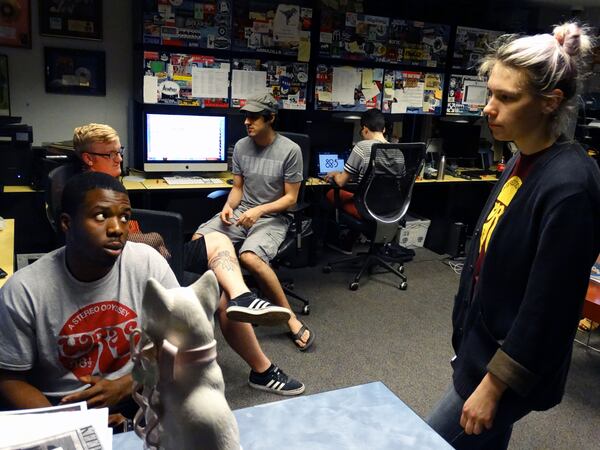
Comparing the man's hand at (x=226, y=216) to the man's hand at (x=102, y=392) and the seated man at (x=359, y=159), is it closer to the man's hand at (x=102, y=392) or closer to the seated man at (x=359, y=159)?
the seated man at (x=359, y=159)

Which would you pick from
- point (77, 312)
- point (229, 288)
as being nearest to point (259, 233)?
point (229, 288)

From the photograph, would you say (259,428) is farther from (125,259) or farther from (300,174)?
(300,174)

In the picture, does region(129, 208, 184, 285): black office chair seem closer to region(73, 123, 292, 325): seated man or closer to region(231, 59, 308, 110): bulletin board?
region(73, 123, 292, 325): seated man

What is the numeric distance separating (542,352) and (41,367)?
111 centimetres

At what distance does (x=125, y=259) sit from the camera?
131 cm

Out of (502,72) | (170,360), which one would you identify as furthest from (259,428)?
(502,72)

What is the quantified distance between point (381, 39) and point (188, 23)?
5.05ft

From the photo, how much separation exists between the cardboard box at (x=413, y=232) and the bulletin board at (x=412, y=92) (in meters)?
0.92

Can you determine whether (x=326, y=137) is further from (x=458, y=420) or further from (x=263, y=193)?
(x=458, y=420)

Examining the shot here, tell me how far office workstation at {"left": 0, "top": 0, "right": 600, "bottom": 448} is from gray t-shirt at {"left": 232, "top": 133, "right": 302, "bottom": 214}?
11 centimetres

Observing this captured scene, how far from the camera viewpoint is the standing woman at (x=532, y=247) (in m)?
1.04

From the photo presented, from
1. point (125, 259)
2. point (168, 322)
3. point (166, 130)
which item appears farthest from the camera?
point (166, 130)

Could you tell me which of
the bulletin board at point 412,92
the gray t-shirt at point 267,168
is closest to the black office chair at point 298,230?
the gray t-shirt at point 267,168

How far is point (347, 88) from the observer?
4.04 meters
